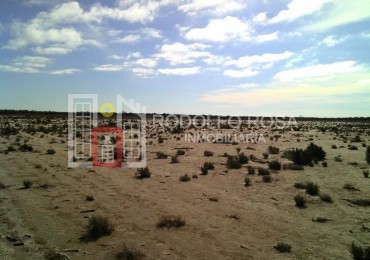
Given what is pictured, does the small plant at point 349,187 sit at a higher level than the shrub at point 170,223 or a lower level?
higher

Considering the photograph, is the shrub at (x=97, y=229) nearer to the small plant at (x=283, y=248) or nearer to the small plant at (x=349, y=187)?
the small plant at (x=283, y=248)

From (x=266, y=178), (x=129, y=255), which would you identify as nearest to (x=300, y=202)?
(x=266, y=178)

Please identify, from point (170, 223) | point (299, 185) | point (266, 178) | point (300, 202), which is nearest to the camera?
point (170, 223)

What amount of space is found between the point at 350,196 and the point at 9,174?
1435 centimetres

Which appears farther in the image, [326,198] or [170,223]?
[326,198]

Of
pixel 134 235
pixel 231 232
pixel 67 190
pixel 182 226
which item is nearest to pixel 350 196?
pixel 231 232

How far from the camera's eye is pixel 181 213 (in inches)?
385

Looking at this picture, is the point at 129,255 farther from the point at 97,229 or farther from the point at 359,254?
the point at 359,254

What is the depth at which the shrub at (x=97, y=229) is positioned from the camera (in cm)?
776

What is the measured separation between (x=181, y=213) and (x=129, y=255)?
339 cm

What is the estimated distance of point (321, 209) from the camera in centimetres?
1051

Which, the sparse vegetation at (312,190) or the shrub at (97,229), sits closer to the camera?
the shrub at (97,229)

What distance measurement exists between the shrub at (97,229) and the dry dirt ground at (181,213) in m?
0.18

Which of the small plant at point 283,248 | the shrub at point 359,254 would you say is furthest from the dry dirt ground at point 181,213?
the shrub at point 359,254
